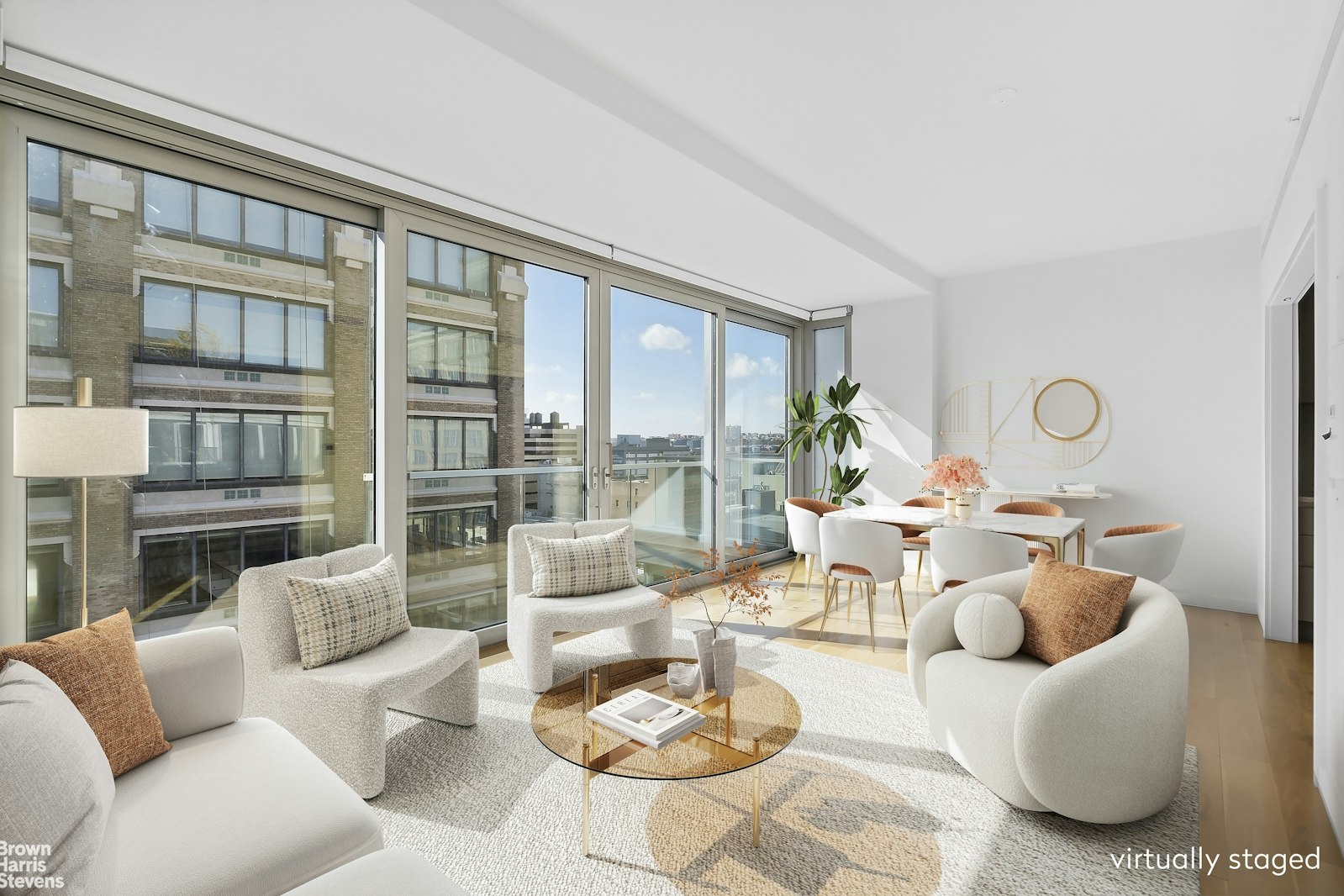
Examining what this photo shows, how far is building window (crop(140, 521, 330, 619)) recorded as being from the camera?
2.69 m

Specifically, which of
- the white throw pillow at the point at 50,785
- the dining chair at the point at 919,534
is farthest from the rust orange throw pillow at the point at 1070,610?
the white throw pillow at the point at 50,785

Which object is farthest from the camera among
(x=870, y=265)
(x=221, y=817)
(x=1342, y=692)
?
(x=870, y=265)

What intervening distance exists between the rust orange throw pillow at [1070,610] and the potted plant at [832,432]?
3.35 m

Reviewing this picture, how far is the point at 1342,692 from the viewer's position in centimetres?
194

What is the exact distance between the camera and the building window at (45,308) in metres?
2.39

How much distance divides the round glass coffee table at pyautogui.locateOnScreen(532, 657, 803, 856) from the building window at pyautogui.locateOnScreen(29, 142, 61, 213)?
2.61m

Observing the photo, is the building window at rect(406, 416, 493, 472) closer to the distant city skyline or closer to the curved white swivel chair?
the distant city skyline

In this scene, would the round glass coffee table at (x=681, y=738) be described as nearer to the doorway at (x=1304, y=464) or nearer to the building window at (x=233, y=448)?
the building window at (x=233, y=448)

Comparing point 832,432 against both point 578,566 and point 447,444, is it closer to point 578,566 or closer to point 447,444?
point 578,566

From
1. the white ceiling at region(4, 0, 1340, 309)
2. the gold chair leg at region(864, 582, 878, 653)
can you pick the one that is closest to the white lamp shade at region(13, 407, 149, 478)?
the white ceiling at region(4, 0, 1340, 309)

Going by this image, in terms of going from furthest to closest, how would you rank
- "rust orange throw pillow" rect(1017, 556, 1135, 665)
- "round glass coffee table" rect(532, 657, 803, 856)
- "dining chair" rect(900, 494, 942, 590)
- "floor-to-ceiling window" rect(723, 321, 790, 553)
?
"floor-to-ceiling window" rect(723, 321, 790, 553) < "dining chair" rect(900, 494, 942, 590) < "rust orange throw pillow" rect(1017, 556, 1135, 665) < "round glass coffee table" rect(532, 657, 803, 856)

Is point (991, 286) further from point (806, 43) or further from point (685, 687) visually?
point (685, 687)

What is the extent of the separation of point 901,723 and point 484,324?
9.93ft

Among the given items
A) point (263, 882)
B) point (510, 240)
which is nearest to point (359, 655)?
point (263, 882)
